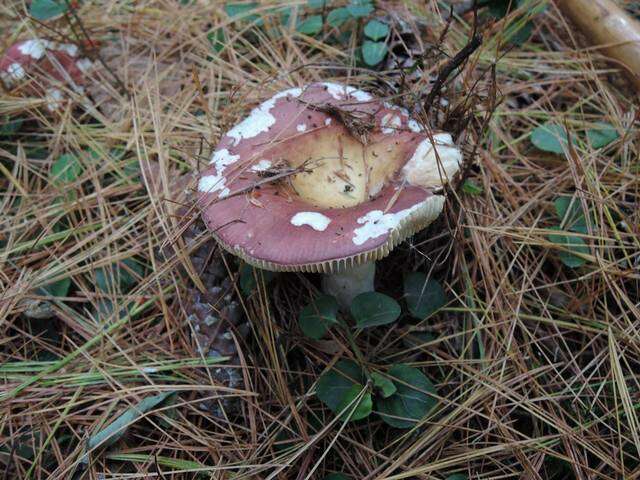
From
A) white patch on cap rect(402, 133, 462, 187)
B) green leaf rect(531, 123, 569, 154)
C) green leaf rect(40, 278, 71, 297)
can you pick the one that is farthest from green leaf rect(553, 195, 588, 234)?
green leaf rect(40, 278, 71, 297)

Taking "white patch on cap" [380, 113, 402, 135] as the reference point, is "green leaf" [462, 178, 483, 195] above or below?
below

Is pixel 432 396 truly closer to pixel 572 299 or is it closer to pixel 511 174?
pixel 572 299

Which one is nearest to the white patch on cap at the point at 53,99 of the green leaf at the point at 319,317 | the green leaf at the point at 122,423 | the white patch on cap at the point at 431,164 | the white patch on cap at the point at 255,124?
the white patch on cap at the point at 255,124

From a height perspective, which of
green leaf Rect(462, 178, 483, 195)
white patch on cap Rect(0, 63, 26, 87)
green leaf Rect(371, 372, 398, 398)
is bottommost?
green leaf Rect(371, 372, 398, 398)

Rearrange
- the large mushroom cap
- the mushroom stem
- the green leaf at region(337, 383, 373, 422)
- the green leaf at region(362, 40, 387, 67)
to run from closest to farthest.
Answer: the large mushroom cap, the green leaf at region(337, 383, 373, 422), the mushroom stem, the green leaf at region(362, 40, 387, 67)

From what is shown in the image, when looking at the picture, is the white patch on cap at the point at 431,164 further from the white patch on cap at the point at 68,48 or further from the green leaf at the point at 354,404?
the white patch on cap at the point at 68,48

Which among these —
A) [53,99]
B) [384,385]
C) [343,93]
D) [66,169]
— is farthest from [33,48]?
[384,385]

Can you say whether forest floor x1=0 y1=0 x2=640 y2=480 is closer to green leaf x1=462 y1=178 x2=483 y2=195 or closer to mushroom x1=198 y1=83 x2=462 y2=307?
green leaf x1=462 y1=178 x2=483 y2=195
